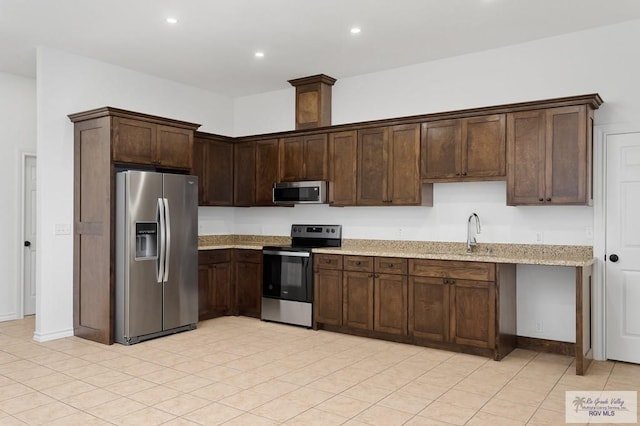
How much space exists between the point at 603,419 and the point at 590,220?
6.78ft

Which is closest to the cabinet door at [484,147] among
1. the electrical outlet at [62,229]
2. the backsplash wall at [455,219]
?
the backsplash wall at [455,219]

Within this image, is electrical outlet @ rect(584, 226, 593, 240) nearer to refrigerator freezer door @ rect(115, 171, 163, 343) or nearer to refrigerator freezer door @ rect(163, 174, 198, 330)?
refrigerator freezer door @ rect(163, 174, 198, 330)

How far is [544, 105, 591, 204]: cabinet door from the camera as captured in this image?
4426 millimetres

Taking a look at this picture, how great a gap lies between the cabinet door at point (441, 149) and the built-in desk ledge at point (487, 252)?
0.81 m

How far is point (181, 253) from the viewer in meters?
5.55

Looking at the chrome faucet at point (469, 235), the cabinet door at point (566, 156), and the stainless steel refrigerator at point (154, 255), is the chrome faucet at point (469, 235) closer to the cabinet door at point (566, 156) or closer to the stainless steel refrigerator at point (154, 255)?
the cabinet door at point (566, 156)

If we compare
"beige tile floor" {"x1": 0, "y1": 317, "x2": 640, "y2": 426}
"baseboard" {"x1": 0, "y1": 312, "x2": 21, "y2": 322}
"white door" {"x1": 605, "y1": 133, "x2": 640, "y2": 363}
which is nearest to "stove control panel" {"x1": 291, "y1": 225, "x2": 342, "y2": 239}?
"beige tile floor" {"x1": 0, "y1": 317, "x2": 640, "y2": 426}

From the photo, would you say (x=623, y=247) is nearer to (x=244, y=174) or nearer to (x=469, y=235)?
(x=469, y=235)

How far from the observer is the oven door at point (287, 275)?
588 centimetres

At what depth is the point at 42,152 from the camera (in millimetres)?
5230

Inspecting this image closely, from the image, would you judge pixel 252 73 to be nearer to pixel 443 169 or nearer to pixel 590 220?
pixel 443 169

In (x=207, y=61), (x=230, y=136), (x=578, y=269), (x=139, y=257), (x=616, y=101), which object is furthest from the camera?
(x=230, y=136)

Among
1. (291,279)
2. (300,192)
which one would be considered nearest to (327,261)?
(291,279)

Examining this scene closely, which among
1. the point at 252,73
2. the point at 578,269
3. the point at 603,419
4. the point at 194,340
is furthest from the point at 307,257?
the point at 603,419
